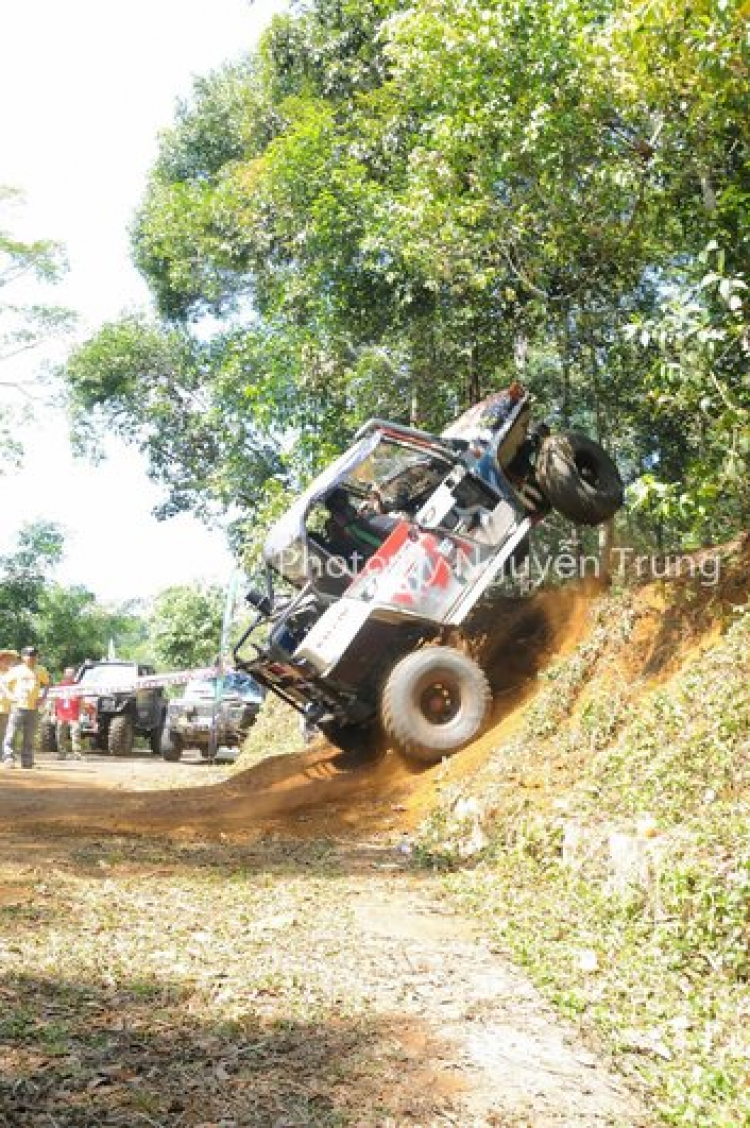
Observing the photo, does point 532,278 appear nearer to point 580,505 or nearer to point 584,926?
point 580,505

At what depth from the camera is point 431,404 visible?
15758 millimetres

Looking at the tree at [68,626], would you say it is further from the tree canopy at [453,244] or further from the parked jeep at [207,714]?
the parked jeep at [207,714]

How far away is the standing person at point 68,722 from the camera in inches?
754

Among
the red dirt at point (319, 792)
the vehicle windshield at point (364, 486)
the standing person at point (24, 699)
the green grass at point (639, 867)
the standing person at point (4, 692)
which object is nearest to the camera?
the green grass at point (639, 867)

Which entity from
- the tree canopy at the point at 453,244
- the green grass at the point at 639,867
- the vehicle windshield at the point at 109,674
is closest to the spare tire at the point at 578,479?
the tree canopy at the point at 453,244

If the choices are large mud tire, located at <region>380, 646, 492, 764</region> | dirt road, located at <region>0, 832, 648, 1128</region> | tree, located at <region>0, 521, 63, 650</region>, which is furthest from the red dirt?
tree, located at <region>0, 521, 63, 650</region>

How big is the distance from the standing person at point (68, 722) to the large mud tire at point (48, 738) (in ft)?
4.71

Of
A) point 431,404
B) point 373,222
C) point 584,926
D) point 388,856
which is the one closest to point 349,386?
point 431,404

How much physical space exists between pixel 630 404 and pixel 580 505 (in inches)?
205

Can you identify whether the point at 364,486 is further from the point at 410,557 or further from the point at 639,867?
the point at 639,867

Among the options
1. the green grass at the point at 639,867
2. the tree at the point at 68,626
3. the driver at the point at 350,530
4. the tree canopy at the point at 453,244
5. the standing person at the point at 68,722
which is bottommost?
the standing person at the point at 68,722

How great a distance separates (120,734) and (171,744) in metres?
1.48

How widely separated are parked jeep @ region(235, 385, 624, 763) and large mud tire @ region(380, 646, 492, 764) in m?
0.01

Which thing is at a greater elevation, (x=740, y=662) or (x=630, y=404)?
(x=630, y=404)
